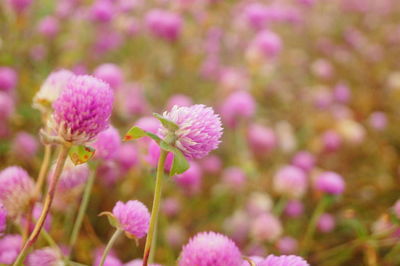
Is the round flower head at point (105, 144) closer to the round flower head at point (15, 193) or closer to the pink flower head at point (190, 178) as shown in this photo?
the round flower head at point (15, 193)

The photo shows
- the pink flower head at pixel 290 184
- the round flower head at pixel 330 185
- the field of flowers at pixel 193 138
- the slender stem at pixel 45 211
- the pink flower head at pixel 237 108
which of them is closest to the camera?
the slender stem at pixel 45 211

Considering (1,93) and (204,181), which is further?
(204,181)

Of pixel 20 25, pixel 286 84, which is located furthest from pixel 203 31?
pixel 20 25

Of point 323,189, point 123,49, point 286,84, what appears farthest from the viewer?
point 286,84

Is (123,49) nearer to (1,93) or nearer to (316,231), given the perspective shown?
(1,93)

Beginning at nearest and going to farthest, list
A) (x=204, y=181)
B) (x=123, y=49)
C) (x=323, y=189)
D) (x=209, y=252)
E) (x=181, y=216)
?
(x=209, y=252), (x=323, y=189), (x=181, y=216), (x=204, y=181), (x=123, y=49)

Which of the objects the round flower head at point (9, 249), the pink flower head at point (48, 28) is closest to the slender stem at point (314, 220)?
the round flower head at point (9, 249)

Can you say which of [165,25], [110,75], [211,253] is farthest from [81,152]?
[165,25]

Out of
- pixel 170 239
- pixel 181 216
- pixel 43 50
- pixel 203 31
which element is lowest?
pixel 170 239
